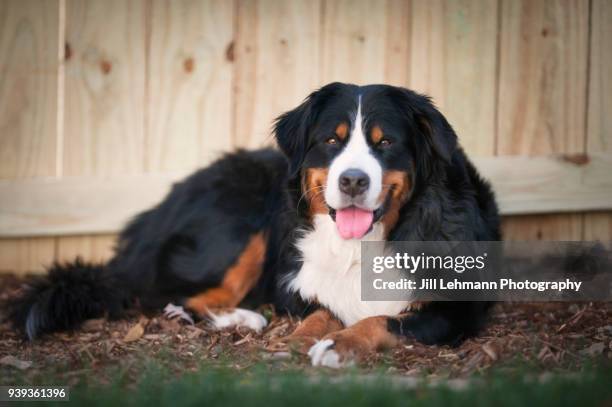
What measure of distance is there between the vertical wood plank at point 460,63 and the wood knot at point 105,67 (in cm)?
207

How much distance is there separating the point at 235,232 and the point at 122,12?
190 centimetres

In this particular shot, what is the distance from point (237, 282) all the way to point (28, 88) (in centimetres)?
221

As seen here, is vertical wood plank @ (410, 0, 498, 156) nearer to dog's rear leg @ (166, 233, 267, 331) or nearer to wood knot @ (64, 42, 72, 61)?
dog's rear leg @ (166, 233, 267, 331)

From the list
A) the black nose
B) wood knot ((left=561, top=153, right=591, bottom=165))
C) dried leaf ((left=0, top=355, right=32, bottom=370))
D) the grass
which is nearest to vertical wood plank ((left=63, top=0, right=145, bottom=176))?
dried leaf ((left=0, top=355, right=32, bottom=370))

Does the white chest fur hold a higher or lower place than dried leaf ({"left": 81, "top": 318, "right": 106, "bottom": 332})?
higher

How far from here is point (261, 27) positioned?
16.3 ft

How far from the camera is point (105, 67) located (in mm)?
5109

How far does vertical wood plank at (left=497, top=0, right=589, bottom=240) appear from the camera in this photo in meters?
4.65

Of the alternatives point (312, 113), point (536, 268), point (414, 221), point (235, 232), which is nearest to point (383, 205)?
point (414, 221)

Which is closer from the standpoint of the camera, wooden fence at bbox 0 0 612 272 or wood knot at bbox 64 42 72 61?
wooden fence at bbox 0 0 612 272

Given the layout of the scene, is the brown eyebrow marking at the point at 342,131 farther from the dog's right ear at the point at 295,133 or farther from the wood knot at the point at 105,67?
the wood knot at the point at 105,67

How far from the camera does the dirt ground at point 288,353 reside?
3000mm

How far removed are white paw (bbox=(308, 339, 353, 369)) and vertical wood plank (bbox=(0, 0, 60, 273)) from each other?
2.88m

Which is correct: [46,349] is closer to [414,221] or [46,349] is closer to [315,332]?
[315,332]
